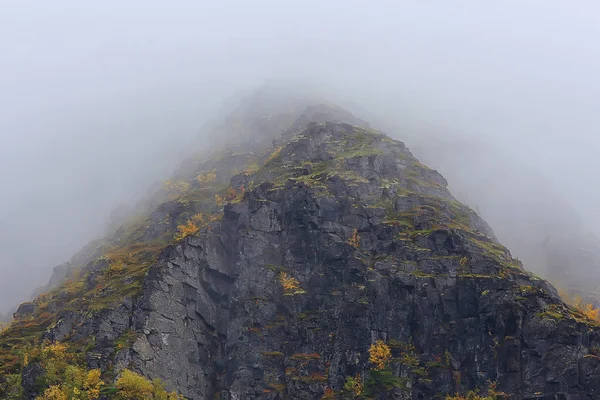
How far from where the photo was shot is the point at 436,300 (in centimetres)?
10050

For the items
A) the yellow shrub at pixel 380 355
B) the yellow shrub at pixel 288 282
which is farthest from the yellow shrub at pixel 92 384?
the yellow shrub at pixel 380 355

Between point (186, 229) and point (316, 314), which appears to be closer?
point (316, 314)

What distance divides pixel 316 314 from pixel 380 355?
16708mm

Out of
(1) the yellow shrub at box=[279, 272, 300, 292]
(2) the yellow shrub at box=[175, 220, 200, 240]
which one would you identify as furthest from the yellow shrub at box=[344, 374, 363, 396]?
(2) the yellow shrub at box=[175, 220, 200, 240]

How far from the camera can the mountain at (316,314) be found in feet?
289

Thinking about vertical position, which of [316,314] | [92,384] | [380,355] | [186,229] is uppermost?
[380,355]

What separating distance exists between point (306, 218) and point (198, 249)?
83.1 ft

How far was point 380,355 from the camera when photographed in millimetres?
94875

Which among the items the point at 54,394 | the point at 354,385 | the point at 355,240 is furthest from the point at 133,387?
the point at 355,240

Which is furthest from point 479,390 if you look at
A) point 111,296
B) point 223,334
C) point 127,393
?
point 111,296

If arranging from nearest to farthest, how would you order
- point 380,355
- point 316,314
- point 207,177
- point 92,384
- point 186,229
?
point 92,384
point 380,355
point 316,314
point 186,229
point 207,177

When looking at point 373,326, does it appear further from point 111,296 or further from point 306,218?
point 111,296

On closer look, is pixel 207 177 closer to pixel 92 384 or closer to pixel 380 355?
pixel 92 384

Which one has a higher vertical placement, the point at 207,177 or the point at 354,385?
the point at 354,385
